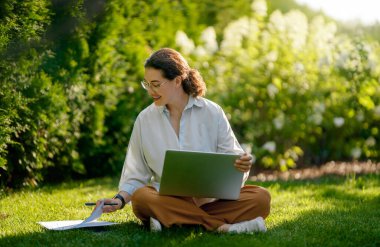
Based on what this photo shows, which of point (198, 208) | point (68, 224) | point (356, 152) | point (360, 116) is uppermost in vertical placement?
point (360, 116)

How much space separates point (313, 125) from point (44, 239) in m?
4.33

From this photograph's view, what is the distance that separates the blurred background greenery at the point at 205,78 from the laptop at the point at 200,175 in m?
1.88

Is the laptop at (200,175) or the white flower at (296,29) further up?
the white flower at (296,29)

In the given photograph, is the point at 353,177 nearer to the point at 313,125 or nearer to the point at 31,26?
the point at 313,125

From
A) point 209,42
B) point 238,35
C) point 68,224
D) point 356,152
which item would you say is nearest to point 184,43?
point 209,42

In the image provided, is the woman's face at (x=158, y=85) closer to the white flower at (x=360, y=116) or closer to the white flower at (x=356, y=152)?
the white flower at (x=360, y=116)

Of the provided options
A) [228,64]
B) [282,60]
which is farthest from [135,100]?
[282,60]

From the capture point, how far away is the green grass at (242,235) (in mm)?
3779

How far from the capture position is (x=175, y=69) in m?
4.05

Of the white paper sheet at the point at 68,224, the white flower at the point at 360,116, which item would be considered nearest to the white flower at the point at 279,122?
the white flower at the point at 360,116

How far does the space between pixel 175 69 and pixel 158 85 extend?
0.14 meters

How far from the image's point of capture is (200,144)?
4137 millimetres

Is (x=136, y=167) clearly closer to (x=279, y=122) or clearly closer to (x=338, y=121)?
(x=279, y=122)

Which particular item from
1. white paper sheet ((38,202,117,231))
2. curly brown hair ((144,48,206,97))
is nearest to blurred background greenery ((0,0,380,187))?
white paper sheet ((38,202,117,231))
